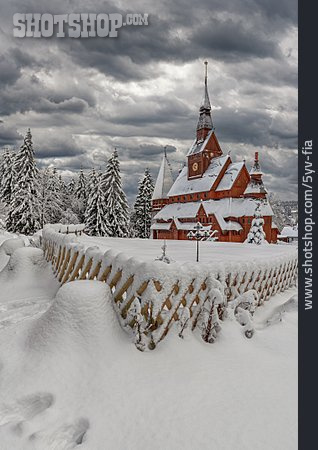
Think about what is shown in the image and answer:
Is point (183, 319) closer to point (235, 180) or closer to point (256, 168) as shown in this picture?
point (235, 180)

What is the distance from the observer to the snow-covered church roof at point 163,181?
166 feet

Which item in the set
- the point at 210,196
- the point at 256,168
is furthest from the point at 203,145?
the point at 256,168

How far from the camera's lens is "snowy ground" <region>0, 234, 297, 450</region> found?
7.74 ft

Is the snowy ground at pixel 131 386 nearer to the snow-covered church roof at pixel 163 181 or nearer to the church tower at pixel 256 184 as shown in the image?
the church tower at pixel 256 184

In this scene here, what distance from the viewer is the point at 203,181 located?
4212 cm

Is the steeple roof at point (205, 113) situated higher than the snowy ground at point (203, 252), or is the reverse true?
the steeple roof at point (205, 113)

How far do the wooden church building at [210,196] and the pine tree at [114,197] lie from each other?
633cm

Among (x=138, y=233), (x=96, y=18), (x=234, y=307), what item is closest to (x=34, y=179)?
(x=138, y=233)

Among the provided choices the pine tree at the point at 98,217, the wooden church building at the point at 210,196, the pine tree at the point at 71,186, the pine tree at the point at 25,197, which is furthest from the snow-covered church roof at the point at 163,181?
the pine tree at the point at 71,186

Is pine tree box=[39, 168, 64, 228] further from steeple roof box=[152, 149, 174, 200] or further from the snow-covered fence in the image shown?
the snow-covered fence
